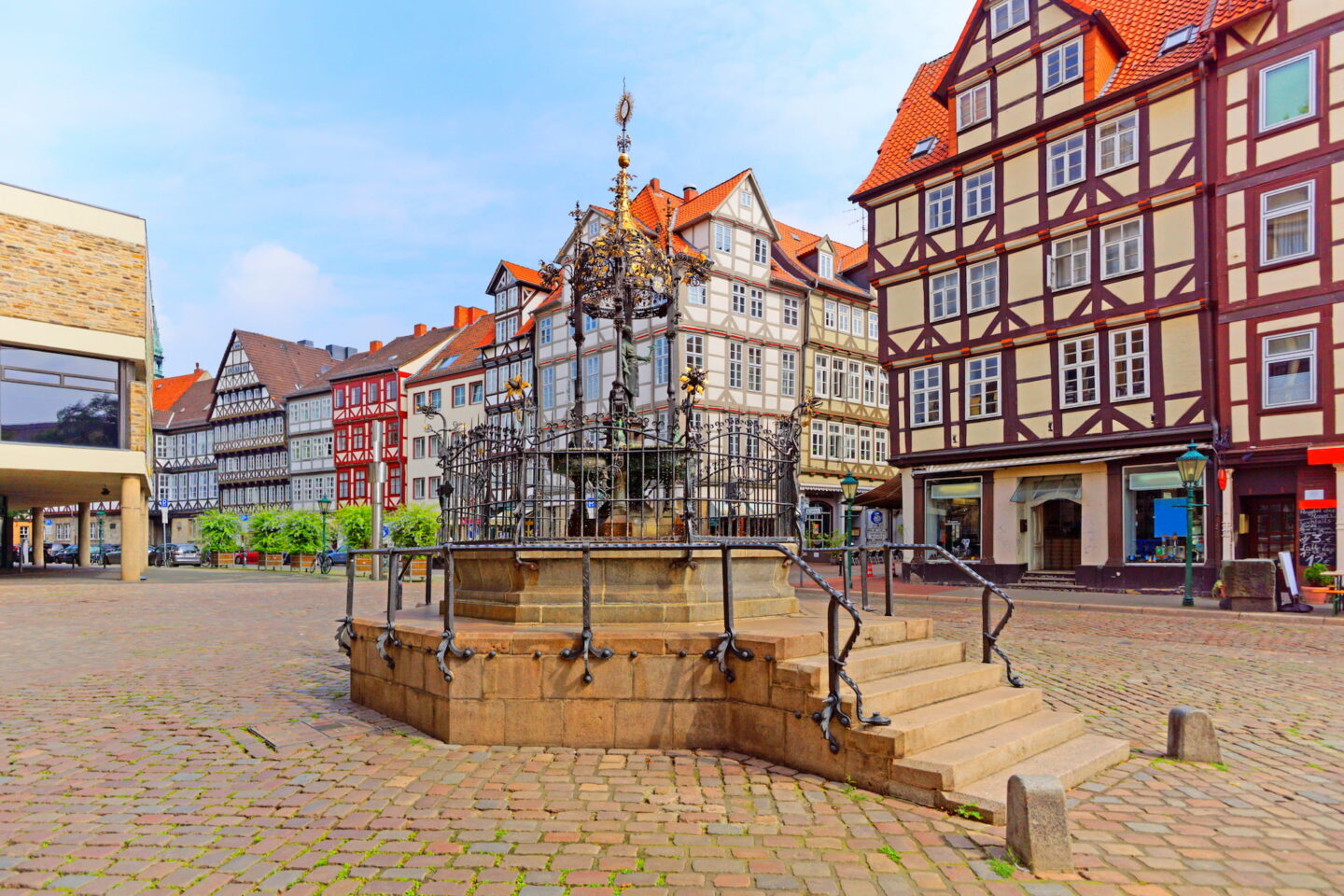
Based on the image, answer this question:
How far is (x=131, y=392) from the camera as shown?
29.9 m

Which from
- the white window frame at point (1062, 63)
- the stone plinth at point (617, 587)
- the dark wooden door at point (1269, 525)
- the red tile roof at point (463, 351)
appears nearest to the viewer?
the stone plinth at point (617, 587)

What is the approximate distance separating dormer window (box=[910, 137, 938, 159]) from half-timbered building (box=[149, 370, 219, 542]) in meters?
58.8

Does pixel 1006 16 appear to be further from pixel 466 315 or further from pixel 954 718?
pixel 466 315

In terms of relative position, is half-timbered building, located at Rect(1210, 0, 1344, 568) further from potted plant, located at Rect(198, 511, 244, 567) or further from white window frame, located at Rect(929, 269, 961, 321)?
potted plant, located at Rect(198, 511, 244, 567)

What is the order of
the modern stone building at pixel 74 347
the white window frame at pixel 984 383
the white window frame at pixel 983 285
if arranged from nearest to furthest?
the modern stone building at pixel 74 347 < the white window frame at pixel 984 383 < the white window frame at pixel 983 285

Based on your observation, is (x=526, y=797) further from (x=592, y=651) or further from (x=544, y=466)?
(x=544, y=466)

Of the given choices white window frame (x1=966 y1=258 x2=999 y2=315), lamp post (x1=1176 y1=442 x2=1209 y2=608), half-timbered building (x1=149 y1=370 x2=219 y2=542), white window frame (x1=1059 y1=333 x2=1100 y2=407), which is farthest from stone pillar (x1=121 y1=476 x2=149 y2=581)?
half-timbered building (x1=149 y1=370 x2=219 y2=542)

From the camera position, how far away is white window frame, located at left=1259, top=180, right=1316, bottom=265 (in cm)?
2095

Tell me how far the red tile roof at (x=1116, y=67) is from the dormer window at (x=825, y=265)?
37.2ft

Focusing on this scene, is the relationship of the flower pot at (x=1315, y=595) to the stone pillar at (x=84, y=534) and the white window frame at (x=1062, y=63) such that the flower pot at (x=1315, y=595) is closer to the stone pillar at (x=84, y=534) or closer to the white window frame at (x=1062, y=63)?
the white window frame at (x=1062, y=63)

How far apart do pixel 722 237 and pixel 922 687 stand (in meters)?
34.9

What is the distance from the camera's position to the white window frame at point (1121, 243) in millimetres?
24266

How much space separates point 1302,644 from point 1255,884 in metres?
11.4

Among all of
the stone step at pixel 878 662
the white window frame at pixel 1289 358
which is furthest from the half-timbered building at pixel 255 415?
the stone step at pixel 878 662
